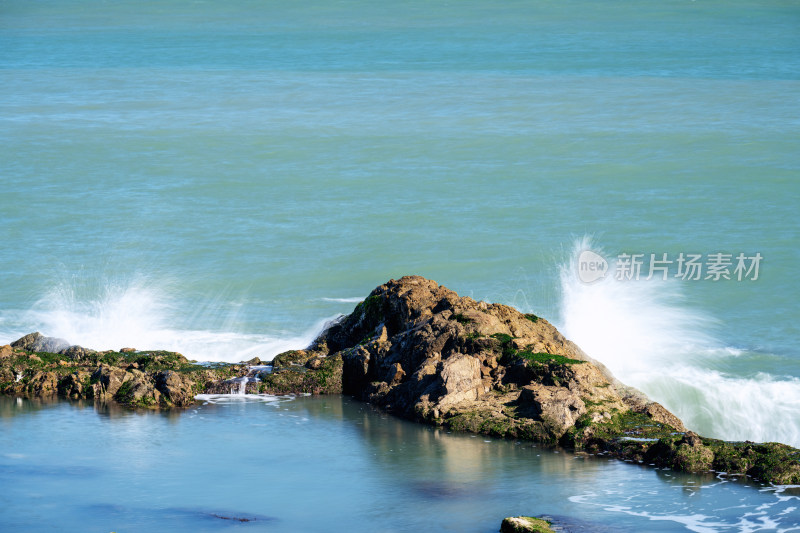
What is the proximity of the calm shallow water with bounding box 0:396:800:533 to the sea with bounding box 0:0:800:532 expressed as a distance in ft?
0.13

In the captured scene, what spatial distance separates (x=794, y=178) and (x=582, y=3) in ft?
193

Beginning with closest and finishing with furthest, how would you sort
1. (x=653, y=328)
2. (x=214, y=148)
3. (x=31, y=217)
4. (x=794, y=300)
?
1. (x=653, y=328)
2. (x=794, y=300)
3. (x=31, y=217)
4. (x=214, y=148)

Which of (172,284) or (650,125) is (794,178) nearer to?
(650,125)

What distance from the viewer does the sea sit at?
11.1 metres

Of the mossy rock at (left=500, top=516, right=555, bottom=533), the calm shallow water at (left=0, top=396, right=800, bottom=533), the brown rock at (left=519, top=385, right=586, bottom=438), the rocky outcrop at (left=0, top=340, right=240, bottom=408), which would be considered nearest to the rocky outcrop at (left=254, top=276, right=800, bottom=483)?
the brown rock at (left=519, top=385, right=586, bottom=438)

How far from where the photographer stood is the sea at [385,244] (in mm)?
11078

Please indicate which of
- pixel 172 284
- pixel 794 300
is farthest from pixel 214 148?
pixel 794 300

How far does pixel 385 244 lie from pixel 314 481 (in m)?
16.2

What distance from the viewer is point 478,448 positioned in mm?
12344

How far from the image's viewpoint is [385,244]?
2730cm

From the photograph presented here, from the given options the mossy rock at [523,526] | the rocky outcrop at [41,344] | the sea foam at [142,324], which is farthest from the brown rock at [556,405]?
the rocky outcrop at [41,344]

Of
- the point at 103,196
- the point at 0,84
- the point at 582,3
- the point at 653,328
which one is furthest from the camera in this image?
the point at 582,3

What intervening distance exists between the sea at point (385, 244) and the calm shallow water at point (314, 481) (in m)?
0.04

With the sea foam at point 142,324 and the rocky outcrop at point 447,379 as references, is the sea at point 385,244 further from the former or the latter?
the rocky outcrop at point 447,379
